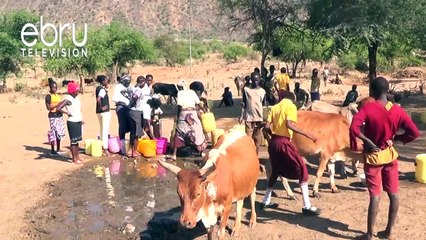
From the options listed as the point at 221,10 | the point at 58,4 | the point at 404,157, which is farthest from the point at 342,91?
the point at 58,4

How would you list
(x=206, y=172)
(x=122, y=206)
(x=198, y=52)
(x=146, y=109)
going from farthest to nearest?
1. (x=198, y=52)
2. (x=146, y=109)
3. (x=122, y=206)
4. (x=206, y=172)

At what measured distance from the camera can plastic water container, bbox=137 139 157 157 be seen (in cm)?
1199

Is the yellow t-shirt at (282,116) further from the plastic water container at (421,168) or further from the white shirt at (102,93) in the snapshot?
the white shirt at (102,93)

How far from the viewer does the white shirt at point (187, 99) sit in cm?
1097

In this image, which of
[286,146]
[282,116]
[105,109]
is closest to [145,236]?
[286,146]

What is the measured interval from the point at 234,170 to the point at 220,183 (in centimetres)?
61

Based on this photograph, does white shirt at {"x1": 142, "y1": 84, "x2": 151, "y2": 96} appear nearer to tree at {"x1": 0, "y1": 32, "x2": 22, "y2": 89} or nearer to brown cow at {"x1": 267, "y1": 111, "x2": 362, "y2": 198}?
brown cow at {"x1": 267, "y1": 111, "x2": 362, "y2": 198}

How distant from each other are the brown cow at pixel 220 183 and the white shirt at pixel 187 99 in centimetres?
369

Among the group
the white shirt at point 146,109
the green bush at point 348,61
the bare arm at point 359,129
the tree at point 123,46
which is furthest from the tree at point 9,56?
the bare arm at point 359,129

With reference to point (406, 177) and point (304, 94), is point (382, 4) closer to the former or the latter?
point (304, 94)

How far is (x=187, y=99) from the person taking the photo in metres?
11.0

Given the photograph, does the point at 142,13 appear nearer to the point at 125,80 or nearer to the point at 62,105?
the point at 125,80

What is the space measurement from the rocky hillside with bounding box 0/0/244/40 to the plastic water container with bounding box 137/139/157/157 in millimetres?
77627

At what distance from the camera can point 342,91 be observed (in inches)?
1128
